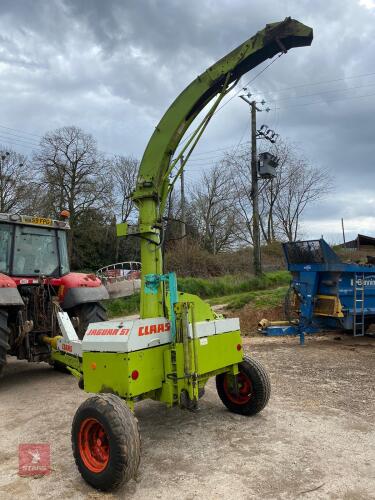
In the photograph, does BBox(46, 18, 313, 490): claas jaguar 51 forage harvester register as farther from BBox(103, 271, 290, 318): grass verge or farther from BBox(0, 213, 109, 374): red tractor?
BBox(103, 271, 290, 318): grass verge

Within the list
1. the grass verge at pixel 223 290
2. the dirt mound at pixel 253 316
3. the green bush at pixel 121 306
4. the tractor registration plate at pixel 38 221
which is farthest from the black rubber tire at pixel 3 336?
the green bush at pixel 121 306

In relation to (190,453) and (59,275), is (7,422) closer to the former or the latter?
(190,453)

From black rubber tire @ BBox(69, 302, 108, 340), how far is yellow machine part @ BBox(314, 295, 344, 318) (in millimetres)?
4307

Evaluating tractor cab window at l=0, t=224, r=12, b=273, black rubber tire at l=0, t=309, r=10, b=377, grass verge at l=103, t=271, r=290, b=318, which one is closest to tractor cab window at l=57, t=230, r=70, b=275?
tractor cab window at l=0, t=224, r=12, b=273

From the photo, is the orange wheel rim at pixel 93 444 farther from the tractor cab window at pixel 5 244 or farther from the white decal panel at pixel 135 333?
the tractor cab window at pixel 5 244

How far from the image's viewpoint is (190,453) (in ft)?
13.1

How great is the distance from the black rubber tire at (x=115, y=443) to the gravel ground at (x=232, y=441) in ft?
0.35

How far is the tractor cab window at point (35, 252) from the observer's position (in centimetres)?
700

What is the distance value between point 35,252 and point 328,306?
5.53 m

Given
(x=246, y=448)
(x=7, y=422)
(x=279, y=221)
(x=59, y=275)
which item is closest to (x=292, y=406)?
(x=246, y=448)

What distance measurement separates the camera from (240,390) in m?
5.01

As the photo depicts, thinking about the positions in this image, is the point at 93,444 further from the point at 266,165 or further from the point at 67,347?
the point at 266,165

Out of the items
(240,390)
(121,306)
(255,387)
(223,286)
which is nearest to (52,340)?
(240,390)

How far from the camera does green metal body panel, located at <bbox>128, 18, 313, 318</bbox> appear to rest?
4723 mm
